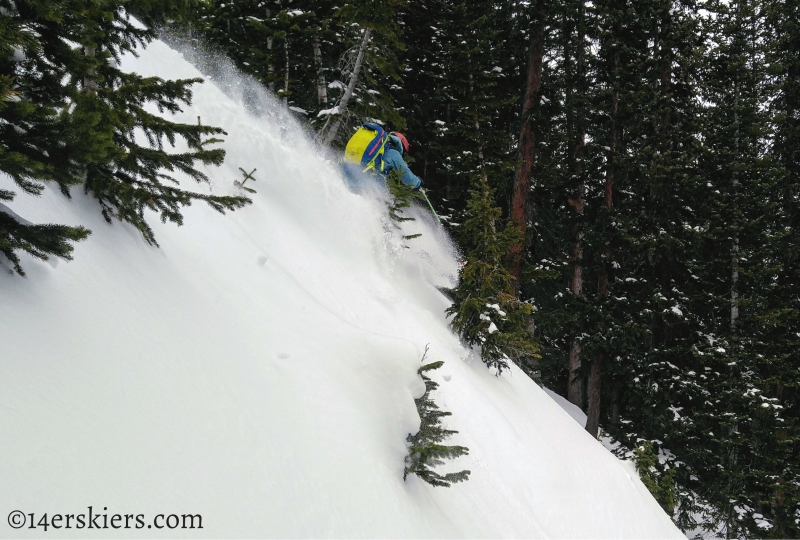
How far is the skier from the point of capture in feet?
34.7

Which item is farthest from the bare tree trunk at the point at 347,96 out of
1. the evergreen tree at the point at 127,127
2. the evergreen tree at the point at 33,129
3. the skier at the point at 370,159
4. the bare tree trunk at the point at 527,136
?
the evergreen tree at the point at 33,129

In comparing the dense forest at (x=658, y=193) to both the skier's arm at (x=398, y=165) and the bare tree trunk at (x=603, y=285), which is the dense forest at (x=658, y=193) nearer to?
the bare tree trunk at (x=603, y=285)

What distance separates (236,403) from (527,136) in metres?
14.4

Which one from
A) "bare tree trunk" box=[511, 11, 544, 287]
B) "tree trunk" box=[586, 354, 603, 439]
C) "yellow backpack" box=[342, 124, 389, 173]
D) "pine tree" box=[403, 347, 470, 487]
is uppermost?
"bare tree trunk" box=[511, 11, 544, 287]

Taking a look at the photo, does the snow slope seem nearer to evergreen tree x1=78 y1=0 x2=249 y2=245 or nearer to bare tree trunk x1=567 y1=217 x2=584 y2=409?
evergreen tree x1=78 y1=0 x2=249 y2=245

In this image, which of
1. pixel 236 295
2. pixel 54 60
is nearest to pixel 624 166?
pixel 236 295

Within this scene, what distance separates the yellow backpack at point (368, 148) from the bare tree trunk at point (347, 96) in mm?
2833

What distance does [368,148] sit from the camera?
10594 mm

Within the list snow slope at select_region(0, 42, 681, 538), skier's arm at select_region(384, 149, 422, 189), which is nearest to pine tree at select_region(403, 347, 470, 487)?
snow slope at select_region(0, 42, 681, 538)

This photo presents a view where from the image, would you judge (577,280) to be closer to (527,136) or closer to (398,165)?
(527,136)

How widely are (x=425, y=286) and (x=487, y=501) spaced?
5.74m

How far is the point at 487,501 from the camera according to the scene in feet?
18.1

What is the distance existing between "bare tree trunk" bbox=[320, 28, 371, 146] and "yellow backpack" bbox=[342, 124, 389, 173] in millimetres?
2833

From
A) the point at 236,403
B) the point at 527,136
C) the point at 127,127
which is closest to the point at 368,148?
the point at 127,127
